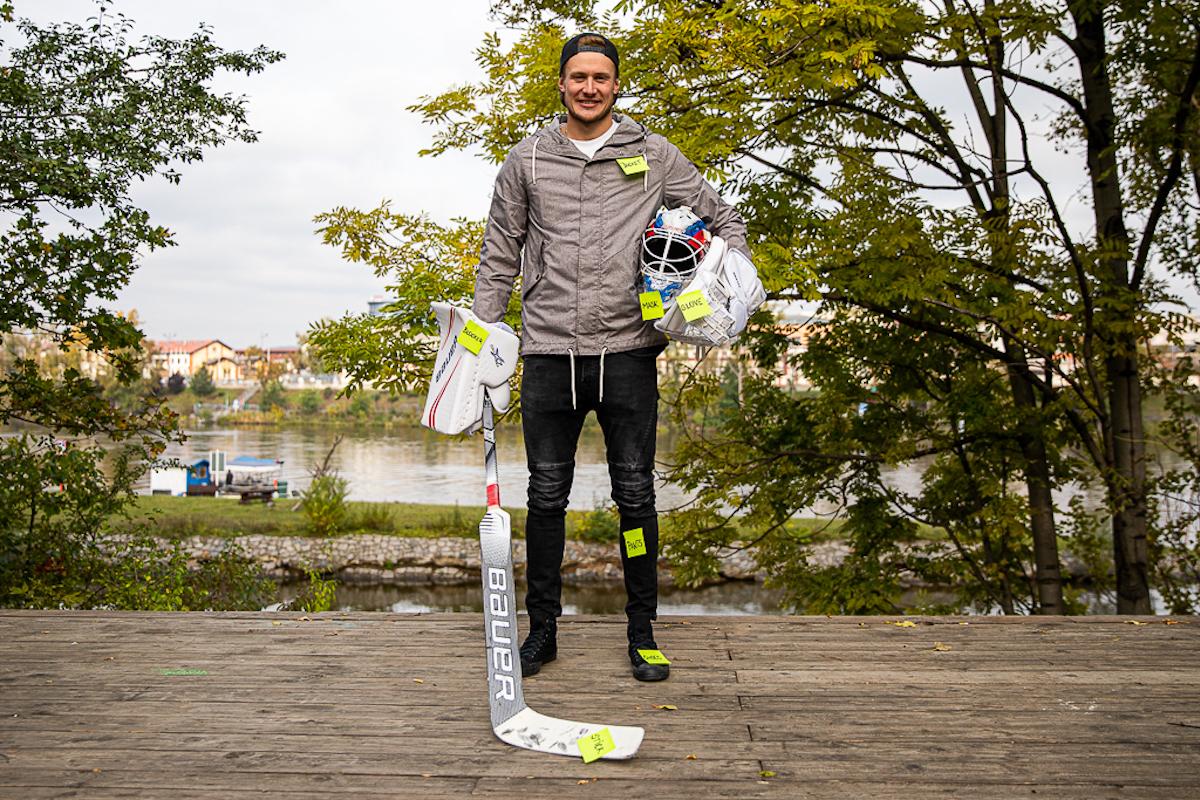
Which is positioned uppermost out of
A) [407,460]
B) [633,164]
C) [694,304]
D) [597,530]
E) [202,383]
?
[202,383]

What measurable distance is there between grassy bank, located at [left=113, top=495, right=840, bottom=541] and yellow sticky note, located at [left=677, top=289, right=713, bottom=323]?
12585 millimetres

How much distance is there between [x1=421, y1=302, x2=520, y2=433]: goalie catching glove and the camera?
2455mm

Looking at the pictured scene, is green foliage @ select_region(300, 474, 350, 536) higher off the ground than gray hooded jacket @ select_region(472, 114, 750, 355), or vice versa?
gray hooded jacket @ select_region(472, 114, 750, 355)

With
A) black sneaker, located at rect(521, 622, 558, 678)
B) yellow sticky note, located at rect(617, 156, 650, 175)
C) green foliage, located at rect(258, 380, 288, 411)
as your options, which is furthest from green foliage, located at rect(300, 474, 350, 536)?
green foliage, located at rect(258, 380, 288, 411)

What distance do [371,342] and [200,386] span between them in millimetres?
30567

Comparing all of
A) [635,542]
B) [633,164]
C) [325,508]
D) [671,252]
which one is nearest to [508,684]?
[635,542]

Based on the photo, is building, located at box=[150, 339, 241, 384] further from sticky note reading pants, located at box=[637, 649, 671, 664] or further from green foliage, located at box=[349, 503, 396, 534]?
sticky note reading pants, located at box=[637, 649, 671, 664]

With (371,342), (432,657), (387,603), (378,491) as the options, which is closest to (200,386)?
(378,491)

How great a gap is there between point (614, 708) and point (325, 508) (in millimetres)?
14617

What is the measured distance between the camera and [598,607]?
13.0 meters

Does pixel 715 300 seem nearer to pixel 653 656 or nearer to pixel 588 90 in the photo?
pixel 588 90

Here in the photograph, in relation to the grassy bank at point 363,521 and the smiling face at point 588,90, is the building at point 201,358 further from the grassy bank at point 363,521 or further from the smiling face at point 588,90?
the smiling face at point 588,90

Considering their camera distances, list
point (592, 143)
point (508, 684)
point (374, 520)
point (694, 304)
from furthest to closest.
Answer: point (374, 520)
point (592, 143)
point (694, 304)
point (508, 684)

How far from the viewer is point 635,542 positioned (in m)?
2.64
